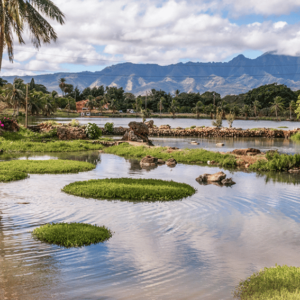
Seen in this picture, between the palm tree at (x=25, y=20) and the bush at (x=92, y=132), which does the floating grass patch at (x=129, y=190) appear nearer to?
the palm tree at (x=25, y=20)

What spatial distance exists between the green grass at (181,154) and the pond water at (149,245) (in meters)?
8.64

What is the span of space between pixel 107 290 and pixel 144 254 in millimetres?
1854

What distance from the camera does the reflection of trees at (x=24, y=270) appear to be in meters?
6.25

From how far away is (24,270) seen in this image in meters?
7.16

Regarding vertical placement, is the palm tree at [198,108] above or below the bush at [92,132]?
above

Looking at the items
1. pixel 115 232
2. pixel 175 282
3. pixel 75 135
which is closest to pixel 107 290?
pixel 175 282

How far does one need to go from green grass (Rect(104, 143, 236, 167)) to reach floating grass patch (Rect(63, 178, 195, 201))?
929cm

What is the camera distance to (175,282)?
6812 mm

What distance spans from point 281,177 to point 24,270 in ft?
52.7

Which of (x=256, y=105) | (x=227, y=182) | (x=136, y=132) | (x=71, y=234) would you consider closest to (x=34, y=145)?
(x=136, y=132)

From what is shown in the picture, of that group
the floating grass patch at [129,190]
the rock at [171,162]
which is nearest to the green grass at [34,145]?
the rock at [171,162]

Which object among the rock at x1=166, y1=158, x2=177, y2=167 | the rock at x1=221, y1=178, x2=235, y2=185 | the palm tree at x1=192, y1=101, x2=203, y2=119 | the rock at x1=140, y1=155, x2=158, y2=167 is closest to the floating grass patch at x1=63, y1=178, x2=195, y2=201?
the rock at x1=221, y1=178, x2=235, y2=185

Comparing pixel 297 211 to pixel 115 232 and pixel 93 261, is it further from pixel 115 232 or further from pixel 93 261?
pixel 93 261

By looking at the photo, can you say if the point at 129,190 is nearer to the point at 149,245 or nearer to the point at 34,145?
the point at 149,245
